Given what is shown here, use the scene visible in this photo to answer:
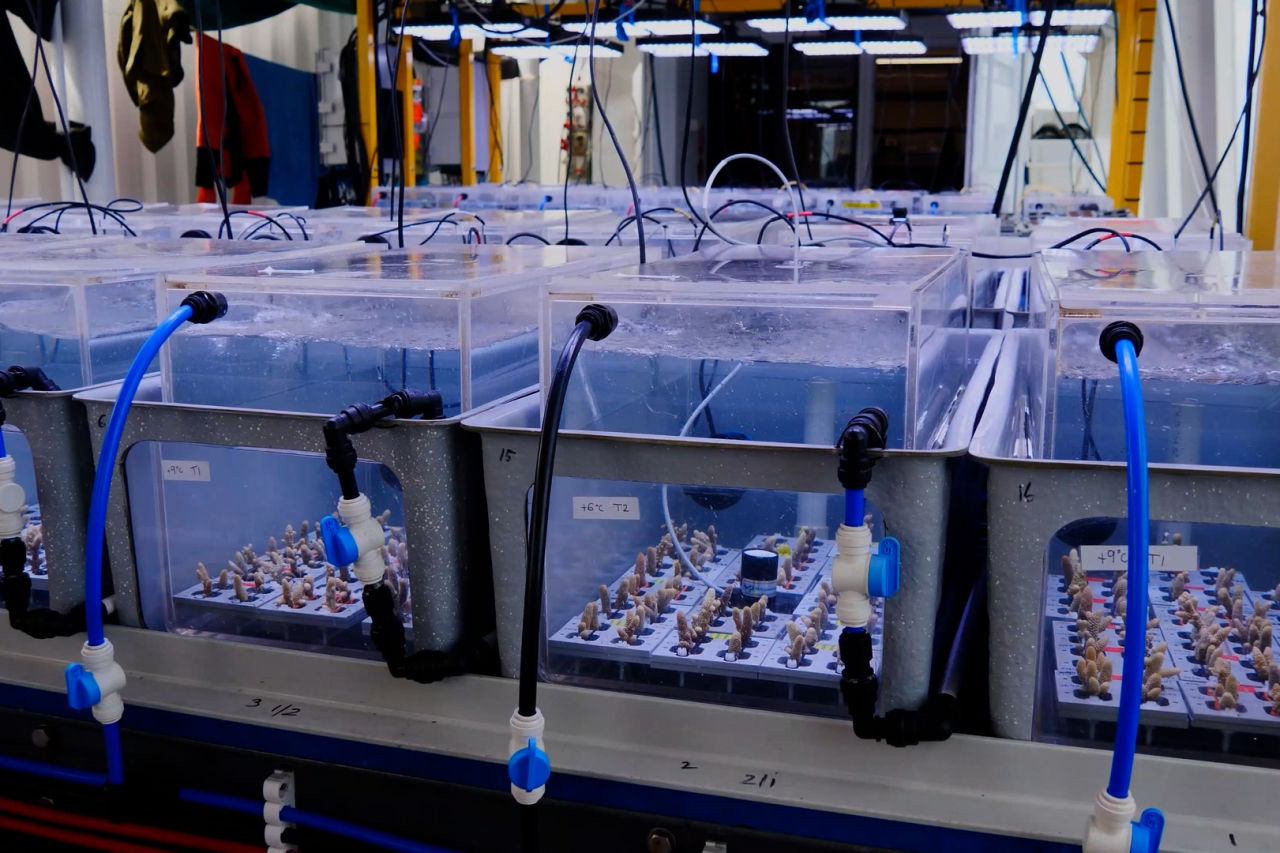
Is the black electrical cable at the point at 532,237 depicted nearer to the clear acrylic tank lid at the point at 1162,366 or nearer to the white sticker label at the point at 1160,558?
the clear acrylic tank lid at the point at 1162,366

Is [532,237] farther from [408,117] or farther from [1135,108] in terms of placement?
[408,117]

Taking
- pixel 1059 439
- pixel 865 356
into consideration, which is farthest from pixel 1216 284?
pixel 865 356

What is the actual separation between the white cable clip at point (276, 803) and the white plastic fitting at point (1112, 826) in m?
0.65

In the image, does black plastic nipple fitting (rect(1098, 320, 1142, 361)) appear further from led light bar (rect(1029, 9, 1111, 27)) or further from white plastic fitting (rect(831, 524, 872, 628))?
led light bar (rect(1029, 9, 1111, 27))

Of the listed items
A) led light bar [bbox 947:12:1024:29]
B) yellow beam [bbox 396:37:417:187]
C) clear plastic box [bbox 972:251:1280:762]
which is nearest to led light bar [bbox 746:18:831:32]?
led light bar [bbox 947:12:1024:29]

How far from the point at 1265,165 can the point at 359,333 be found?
1831 millimetres

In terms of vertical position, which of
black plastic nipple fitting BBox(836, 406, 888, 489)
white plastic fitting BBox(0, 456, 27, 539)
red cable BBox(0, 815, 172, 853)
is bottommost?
red cable BBox(0, 815, 172, 853)

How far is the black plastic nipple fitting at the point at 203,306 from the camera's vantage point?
981mm

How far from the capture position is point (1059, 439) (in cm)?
102

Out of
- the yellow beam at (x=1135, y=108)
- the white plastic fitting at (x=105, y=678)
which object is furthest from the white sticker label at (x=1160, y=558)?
the yellow beam at (x=1135, y=108)

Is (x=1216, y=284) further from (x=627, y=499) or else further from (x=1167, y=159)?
(x=1167, y=159)

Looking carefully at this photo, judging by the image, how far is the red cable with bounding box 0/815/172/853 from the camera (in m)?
1.04

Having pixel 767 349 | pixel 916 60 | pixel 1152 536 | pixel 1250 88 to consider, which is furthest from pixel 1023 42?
pixel 1152 536

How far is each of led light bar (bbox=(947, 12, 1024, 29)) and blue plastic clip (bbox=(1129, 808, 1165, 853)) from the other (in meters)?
4.02
